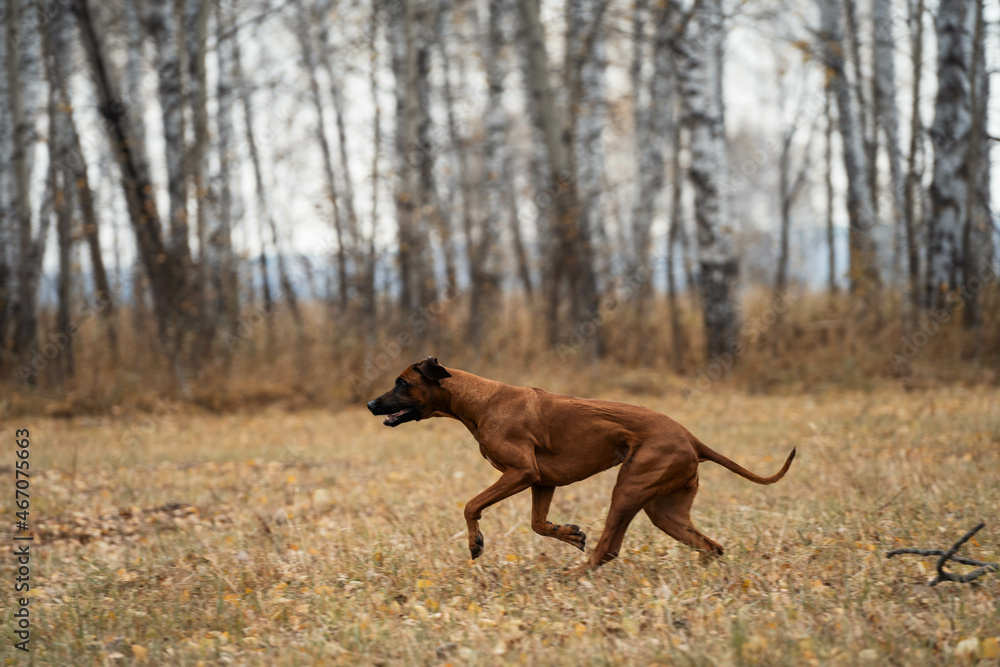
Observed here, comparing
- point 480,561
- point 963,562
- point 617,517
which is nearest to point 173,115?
point 480,561

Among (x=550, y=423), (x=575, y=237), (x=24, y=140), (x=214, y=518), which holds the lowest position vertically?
(x=214, y=518)

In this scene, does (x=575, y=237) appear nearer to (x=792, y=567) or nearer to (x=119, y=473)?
(x=119, y=473)

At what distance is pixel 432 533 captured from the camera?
5.73 meters

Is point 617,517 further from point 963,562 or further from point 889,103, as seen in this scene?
point 889,103

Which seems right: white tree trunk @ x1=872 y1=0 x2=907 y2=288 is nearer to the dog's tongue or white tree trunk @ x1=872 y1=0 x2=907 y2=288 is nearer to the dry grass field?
the dry grass field

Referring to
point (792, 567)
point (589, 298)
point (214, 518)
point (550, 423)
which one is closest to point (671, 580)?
point (792, 567)

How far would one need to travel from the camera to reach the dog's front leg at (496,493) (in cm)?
443

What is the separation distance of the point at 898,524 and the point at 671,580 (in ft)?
6.30

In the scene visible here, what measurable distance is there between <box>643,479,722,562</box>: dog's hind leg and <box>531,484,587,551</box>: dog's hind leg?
42 cm

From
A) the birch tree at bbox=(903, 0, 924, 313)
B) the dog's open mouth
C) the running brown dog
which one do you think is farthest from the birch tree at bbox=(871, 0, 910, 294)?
the dog's open mouth

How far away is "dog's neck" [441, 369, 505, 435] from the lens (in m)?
4.72

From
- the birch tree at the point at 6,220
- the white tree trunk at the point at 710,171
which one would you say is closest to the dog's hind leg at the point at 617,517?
the white tree trunk at the point at 710,171

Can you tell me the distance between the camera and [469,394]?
4.74 meters

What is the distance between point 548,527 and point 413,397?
107cm
